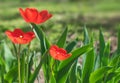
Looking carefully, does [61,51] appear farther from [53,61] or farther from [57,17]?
[57,17]

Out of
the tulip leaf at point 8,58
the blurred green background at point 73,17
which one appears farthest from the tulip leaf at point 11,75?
the blurred green background at point 73,17

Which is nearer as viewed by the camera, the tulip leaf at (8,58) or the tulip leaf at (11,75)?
the tulip leaf at (11,75)

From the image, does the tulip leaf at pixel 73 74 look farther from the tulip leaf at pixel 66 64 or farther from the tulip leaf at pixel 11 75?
the tulip leaf at pixel 11 75

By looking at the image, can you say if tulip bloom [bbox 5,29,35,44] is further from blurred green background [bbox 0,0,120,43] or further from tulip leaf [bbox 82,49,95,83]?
blurred green background [bbox 0,0,120,43]

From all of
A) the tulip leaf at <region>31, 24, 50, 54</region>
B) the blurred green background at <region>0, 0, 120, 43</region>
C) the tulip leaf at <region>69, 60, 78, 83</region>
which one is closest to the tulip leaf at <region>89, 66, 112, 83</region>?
the tulip leaf at <region>69, 60, 78, 83</region>

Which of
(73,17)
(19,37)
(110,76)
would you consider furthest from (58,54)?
(73,17)
